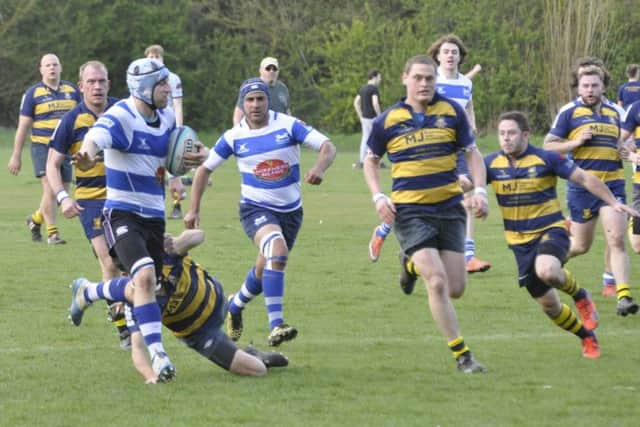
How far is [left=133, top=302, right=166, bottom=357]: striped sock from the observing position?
24.3 feet

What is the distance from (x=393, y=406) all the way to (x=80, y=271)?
258 inches

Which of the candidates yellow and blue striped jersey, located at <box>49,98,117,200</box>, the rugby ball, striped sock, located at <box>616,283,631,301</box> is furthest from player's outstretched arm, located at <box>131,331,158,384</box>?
striped sock, located at <box>616,283,631,301</box>

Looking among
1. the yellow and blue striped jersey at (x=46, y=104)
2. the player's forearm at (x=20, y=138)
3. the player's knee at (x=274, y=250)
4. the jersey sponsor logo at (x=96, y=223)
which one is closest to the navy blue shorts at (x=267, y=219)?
the player's knee at (x=274, y=250)

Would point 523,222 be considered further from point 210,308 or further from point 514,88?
point 514,88

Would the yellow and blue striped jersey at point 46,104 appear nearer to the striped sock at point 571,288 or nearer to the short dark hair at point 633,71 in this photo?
the striped sock at point 571,288

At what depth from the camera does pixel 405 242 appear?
811 centimetres

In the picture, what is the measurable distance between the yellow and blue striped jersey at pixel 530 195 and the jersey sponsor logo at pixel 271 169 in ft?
4.85

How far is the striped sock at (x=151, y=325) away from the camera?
742 cm

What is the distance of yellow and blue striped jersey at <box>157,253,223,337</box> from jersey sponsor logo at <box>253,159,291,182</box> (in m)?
1.46

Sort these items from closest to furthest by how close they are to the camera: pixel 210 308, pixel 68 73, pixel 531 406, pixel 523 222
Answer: pixel 531 406
pixel 210 308
pixel 523 222
pixel 68 73

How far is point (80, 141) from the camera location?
9.63 meters

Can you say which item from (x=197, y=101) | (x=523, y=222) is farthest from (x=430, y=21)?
(x=523, y=222)

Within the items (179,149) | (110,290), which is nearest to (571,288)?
(179,149)

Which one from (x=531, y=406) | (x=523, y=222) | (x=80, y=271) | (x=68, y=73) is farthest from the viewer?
(x=68, y=73)
